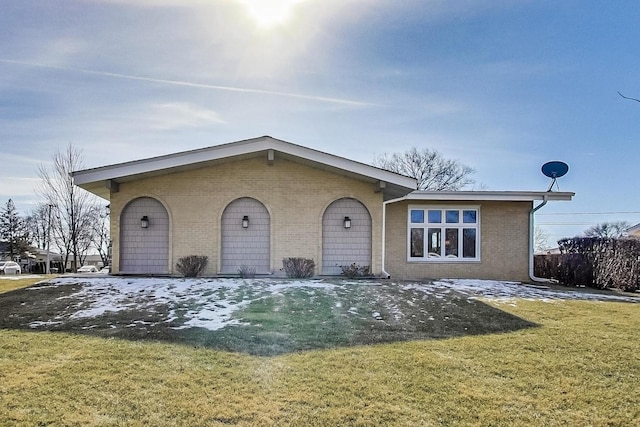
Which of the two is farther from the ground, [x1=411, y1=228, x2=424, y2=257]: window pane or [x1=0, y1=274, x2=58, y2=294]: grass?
[x1=411, y1=228, x2=424, y2=257]: window pane

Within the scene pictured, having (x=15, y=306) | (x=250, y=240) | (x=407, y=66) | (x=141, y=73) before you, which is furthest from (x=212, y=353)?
(x=407, y=66)

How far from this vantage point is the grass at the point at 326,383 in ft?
12.2

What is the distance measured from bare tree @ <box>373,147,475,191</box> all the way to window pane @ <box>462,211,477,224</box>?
2364 cm

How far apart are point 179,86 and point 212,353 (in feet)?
32.6

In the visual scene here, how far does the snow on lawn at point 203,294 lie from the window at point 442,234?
2.98 m

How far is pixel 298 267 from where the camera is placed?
12.0 metres

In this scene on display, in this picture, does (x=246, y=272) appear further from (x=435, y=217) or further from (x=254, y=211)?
(x=435, y=217)

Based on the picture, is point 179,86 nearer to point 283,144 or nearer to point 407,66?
point 283,144

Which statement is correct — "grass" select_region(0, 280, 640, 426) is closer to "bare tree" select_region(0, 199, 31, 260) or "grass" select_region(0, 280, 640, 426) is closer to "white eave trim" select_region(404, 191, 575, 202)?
"white eave trim" select_region(404, 191, 575, 202)

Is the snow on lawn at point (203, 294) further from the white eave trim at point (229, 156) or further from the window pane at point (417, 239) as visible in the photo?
the window pane at point (417, 239)

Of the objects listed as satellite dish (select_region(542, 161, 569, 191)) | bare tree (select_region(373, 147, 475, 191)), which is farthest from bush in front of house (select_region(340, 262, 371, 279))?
bare tree (select_region(373, 147, 475, 191))

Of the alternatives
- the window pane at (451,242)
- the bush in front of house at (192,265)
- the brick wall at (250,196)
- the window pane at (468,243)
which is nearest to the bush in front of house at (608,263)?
the window pane at (468,243)

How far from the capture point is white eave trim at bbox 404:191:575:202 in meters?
14.4

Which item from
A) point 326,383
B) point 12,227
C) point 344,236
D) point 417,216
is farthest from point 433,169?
point 12,227
